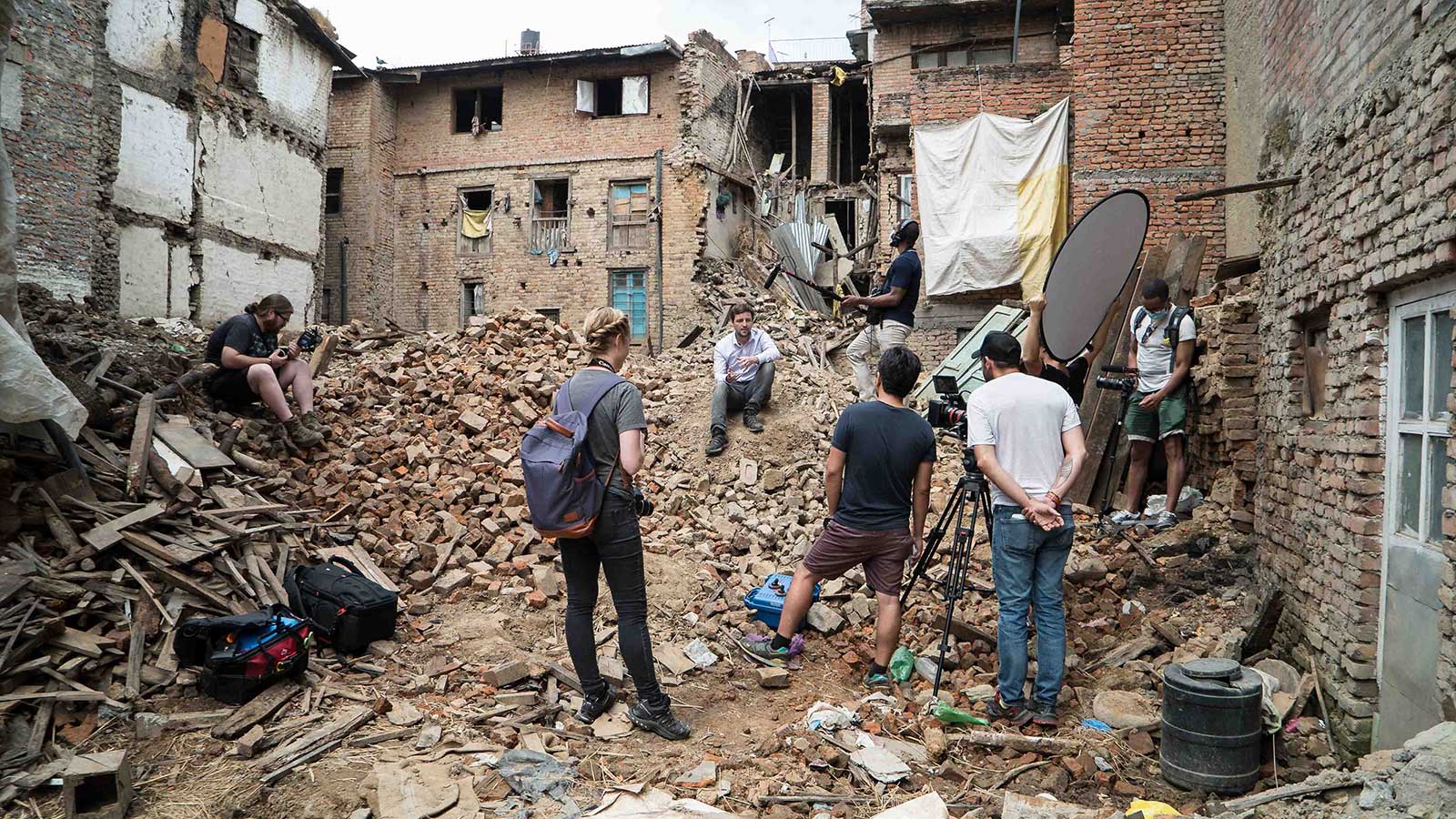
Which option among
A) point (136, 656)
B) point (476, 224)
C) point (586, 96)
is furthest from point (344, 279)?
point (136, 656)

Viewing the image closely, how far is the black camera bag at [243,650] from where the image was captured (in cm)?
410

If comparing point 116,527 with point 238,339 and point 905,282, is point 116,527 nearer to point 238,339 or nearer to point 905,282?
point 238,339

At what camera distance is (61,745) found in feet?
12.4

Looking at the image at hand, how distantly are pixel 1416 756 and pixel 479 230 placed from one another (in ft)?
74.8

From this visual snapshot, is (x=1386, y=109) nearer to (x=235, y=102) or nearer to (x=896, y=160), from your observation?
(x=896, y=160)

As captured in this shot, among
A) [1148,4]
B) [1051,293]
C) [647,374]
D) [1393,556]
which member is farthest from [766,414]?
[1148,4]

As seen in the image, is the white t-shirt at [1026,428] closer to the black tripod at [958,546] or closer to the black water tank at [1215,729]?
the black tripod at [958,546]

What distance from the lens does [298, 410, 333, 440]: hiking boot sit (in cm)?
728

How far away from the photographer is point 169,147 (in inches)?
617

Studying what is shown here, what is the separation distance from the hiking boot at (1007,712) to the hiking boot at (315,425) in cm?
604

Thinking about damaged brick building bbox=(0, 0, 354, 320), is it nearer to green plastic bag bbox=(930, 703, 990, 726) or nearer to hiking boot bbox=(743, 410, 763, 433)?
hiking boot bbox=(743, 410, 763, 433)

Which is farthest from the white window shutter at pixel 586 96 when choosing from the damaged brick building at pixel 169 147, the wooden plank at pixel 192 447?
the wooden plank at pixel 192 447

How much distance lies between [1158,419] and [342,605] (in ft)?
20.7

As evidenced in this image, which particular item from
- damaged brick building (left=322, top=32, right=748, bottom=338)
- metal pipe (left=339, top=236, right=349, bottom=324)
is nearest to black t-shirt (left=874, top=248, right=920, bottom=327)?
damaged brick building (left=322, top=32, right=748, bottom=338)
